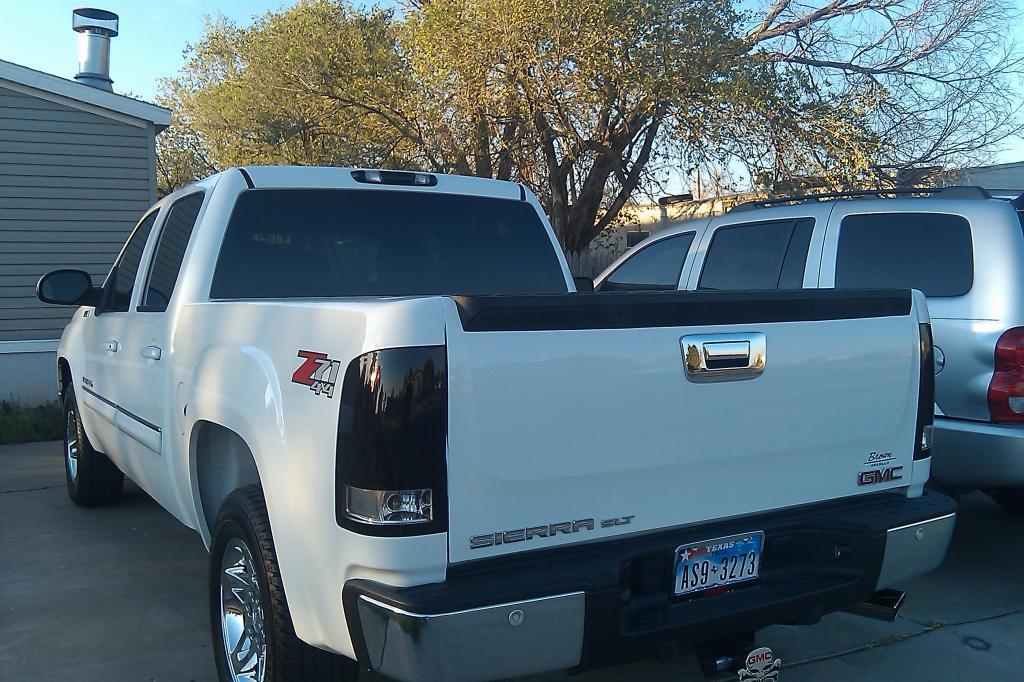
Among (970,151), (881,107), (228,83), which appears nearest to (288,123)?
(228,83)

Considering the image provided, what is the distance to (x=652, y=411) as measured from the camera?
260 centimetres

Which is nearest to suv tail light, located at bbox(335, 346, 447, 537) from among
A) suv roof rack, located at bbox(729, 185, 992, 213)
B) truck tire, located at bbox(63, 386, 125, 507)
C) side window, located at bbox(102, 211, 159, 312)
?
side window, located at bbox(102, 211, 159, 312)

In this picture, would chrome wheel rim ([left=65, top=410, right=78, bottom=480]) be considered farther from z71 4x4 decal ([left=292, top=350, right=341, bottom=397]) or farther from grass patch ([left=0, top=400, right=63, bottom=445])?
z71 4x4 decal ([left=292, top=350, right=341, bottom=397])

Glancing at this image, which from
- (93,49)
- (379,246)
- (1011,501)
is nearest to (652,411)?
(379,246)

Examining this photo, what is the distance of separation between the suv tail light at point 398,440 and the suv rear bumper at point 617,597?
0.18 meters

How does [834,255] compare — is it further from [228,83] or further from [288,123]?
[228,83]

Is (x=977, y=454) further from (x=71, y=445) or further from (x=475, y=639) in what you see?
(x=71, y=445)

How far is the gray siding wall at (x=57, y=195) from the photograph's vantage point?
1084 centimetres

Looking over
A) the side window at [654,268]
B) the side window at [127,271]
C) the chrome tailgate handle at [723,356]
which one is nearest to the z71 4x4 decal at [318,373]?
the chrome tailgate handle at [723,356]

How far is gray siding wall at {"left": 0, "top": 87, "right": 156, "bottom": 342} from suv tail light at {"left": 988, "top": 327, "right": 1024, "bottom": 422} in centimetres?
1018

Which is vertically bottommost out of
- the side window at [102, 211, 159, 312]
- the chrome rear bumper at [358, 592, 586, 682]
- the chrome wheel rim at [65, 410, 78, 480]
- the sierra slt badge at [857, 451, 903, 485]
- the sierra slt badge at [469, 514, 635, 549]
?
the chrome wheel rim at [65, 410, 78, 480]

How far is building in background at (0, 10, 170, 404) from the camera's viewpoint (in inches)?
426

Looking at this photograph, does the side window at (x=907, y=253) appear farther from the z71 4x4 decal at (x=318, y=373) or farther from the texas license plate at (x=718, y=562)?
the z71 4x4 decal at (x=318, y=373)

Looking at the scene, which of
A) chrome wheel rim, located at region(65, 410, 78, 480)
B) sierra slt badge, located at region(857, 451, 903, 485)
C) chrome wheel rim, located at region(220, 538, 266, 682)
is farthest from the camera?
chrome wheel rim, located at region(65, 410, 78, 480)
